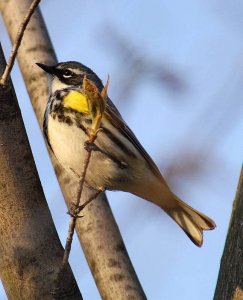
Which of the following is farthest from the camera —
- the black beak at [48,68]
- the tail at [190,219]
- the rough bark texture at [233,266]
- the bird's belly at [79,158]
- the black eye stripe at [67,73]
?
the black eye stripe at [67,73]

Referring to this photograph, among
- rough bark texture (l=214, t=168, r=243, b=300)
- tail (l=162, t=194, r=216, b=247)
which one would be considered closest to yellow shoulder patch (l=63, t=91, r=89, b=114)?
tail (l=162, t=194, r=216, b=247)

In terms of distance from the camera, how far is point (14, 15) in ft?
14.8

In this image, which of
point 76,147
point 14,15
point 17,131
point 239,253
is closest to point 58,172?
point 76,147

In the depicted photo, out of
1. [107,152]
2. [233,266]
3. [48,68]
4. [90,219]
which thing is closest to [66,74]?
[48,68]

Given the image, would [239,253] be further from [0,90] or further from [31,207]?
[0,90]

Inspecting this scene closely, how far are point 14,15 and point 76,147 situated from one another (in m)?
1.08

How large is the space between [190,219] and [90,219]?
91cm

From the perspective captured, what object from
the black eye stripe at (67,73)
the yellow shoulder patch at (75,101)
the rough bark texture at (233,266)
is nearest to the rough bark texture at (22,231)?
the rough bark texture at (233,266)

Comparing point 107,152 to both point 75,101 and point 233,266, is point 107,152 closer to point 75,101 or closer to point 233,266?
point 75,101

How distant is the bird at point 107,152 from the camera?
13.4 feet

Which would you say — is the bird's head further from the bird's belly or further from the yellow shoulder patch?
the bird's belly

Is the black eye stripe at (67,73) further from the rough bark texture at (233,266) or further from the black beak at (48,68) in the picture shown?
the rough bark texture at (233,266)

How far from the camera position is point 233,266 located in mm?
2594

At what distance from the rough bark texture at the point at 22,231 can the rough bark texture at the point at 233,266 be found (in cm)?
59
